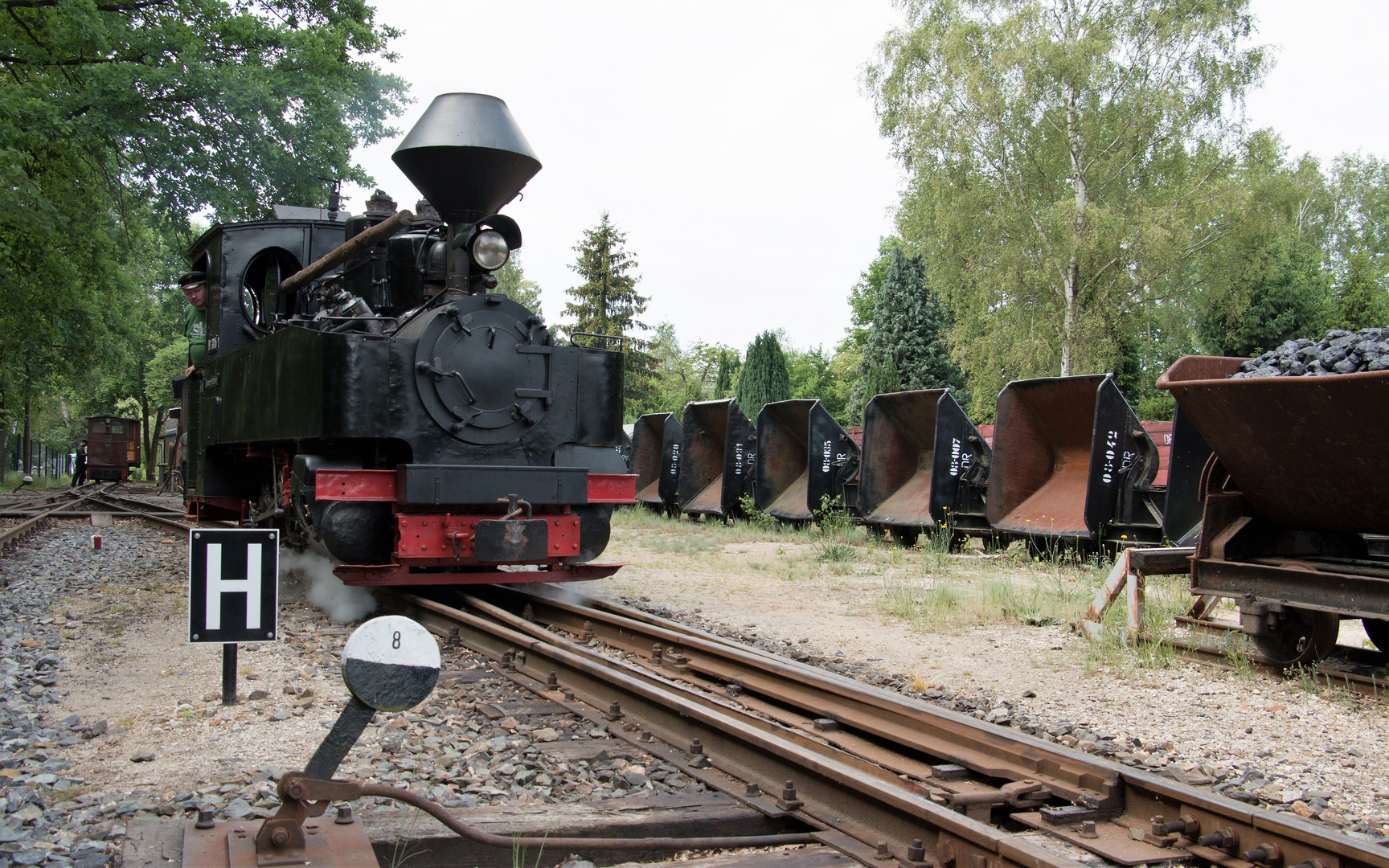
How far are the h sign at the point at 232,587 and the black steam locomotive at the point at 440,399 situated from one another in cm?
167

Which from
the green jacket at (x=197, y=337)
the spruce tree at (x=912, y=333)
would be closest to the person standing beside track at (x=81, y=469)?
the spruce tree at (x=912, y=333)

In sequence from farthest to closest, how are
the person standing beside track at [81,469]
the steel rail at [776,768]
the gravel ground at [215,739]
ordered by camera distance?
1. the person standing beside track at [81,469]
2. the gravel ground at [215,739]
3. the steel rail at [776,768]

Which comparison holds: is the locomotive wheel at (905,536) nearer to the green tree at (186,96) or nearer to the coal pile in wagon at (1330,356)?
the coal pile in wagon at (1330,356)

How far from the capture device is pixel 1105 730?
4.06 m

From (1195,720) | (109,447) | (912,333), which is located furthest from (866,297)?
(1195,720)

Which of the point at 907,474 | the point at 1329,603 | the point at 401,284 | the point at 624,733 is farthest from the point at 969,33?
the point at 624,733

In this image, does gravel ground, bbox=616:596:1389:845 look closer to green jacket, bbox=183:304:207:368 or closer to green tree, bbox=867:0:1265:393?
green jacket, bbox=183:304:207:368

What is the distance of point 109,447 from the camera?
3316 cm

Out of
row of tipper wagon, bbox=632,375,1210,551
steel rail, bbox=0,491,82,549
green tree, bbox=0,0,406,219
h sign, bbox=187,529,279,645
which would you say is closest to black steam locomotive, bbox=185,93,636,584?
h sign, bbox=187,529,279,645

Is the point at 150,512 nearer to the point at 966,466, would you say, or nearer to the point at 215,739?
the point at 966,466

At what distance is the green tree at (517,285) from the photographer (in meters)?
50.4

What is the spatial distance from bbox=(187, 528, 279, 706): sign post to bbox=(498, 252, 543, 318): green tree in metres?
41.9

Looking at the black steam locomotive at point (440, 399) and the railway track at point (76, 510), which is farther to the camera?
the railway track at point (76, 510)

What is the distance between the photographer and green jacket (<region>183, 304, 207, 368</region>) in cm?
911
